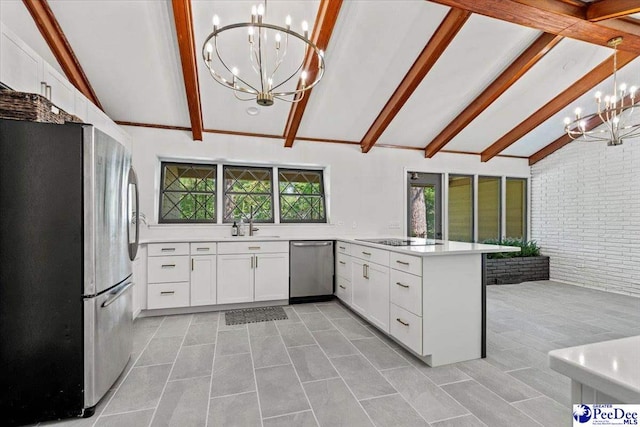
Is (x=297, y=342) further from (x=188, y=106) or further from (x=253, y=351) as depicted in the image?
(x=188, y=106)

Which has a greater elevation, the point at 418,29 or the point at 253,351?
the point at 418,29

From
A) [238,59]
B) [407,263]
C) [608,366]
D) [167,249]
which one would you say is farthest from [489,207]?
[608,366]

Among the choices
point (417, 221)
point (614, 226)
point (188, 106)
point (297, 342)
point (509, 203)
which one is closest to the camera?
point (297, 342)

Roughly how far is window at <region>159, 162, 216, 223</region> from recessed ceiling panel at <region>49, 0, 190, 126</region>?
2.68 ft

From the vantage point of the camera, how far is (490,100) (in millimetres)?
4160

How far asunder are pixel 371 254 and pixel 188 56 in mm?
2739

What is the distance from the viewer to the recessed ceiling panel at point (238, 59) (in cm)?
276

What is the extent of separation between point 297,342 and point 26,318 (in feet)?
6.43

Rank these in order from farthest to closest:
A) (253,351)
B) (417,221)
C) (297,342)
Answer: (417,221)
(297,342)
(253,351)

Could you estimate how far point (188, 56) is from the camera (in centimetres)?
301

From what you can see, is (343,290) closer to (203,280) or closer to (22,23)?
(203,280)

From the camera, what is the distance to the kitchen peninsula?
8.00ft

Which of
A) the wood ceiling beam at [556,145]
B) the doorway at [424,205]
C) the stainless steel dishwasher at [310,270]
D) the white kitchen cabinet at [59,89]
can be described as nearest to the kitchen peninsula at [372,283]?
the stainless steel dishwasher at [310,270]

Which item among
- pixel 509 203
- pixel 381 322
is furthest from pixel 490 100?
pixel 381 322
